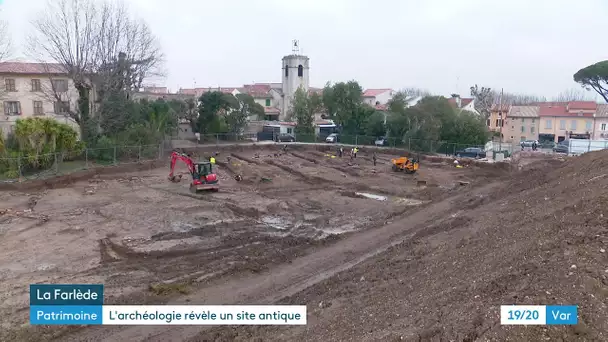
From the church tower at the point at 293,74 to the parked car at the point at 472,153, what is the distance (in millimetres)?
32596

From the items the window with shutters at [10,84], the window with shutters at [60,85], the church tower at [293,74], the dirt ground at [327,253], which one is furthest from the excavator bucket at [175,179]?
the church tower at [293,74]

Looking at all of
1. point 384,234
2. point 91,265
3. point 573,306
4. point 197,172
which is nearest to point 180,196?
point 197,172

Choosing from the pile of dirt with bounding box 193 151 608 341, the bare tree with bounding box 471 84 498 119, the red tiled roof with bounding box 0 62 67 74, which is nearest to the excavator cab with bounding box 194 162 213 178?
the pile of dirt with bounding box 193 151 608 341

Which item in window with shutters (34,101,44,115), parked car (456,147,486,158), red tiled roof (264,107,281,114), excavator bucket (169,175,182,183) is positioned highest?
red tiled roof (264,107,281,114)

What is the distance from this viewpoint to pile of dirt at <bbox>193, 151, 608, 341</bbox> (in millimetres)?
7086

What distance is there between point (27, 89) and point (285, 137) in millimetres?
26612

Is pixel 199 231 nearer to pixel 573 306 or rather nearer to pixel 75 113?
pixel 573 306

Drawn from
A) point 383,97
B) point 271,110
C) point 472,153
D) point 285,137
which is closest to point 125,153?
point 285,137

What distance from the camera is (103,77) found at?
33.9m

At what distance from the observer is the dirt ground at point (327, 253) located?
8.13 metres

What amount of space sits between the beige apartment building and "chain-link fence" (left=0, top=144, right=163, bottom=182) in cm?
715

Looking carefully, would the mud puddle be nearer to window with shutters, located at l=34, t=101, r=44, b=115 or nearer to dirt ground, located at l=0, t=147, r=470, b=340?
dirt ground, located at l=0, t=147, r=470, b=340

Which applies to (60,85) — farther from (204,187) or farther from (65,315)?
(65,315)

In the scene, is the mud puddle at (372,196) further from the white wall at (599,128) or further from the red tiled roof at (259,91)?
the red tiled roof at (259,91)
